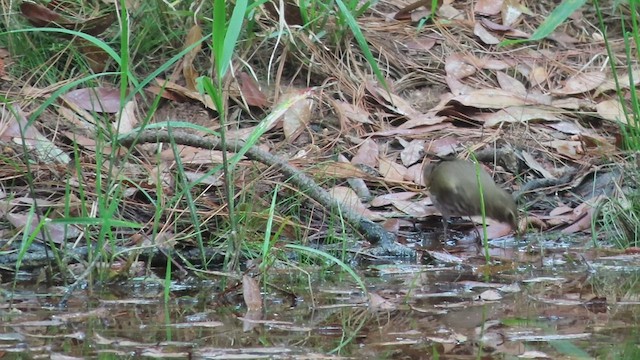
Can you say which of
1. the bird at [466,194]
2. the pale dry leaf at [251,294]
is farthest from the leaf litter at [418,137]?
the bird at [466,194]

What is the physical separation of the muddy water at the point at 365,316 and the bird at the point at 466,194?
1.25 feet

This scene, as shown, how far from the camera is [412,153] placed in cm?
481

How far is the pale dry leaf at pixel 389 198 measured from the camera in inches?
173

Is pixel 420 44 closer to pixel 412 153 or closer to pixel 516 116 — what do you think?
pixel 516 116

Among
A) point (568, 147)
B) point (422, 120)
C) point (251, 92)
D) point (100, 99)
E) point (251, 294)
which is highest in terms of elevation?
point (251, 294)

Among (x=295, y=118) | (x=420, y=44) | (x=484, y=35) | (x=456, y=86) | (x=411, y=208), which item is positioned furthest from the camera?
(x=484, y=35)

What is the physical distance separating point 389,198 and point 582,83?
1507mm

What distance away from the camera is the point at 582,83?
5.41 m

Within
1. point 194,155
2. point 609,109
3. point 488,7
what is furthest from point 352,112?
point 488,7

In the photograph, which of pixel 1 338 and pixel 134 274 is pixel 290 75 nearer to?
pixel 134 274

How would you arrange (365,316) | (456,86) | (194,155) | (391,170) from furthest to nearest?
(456,86) → (391,170) → (194,155) → (365,316)

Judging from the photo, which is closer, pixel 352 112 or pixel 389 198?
pixel 389 198

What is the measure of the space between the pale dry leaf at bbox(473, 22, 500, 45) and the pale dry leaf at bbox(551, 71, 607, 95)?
47 cm

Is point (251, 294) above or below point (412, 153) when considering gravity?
above
